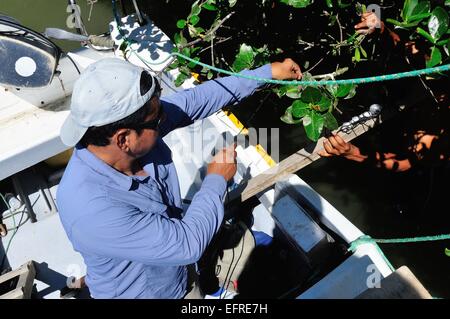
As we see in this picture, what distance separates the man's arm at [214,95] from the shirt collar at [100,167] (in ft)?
1.65

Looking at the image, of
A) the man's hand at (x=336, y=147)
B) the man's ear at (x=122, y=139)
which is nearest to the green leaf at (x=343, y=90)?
the man's hand at (x=336, y=147)

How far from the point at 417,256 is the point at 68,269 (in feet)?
11.9

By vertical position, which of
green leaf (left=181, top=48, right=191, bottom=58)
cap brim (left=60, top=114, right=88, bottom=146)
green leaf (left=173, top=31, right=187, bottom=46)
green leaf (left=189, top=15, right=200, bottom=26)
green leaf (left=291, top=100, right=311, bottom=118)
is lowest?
green leaf (left=291, top=100, right=311, bottom=118)

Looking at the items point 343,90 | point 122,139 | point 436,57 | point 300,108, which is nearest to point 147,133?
point 122,139

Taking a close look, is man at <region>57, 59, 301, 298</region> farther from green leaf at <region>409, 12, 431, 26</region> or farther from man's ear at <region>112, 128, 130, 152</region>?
green leaf at <region>409, 12, 431, 26</region>

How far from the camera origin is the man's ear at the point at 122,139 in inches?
67.0

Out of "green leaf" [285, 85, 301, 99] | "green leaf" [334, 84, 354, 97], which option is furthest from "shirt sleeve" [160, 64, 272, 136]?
"green leaf" [334, 84, 354, 97]

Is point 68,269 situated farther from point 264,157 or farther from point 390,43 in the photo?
point 390,43

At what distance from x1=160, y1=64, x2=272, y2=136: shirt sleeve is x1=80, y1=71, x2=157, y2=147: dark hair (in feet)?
1.69

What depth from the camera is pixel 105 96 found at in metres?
1.64

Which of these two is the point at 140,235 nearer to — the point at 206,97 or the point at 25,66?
the point at 206,97

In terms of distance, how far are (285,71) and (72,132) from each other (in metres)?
1.30

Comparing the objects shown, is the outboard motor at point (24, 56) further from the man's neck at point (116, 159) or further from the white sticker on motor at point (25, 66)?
the man's neck at point (116, 159)

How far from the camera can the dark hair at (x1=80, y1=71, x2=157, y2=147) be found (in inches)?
65.9
